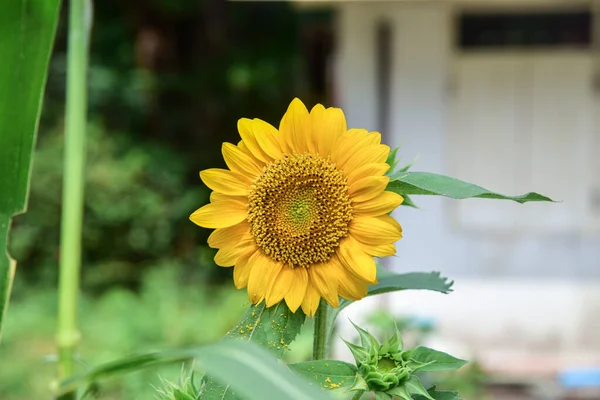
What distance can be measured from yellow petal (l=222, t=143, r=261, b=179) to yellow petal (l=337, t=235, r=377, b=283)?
67 millimetres

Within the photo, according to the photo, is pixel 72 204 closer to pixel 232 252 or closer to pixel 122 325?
pixel 232 252

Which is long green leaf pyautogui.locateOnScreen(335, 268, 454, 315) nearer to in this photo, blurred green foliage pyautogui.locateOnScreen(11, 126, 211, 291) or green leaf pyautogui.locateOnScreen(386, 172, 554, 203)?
green leaf pyautogui.locateOnScreen(386, 172, 554, 203)

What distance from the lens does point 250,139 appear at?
45 cm

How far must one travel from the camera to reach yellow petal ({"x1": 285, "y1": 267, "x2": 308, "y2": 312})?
1.43 ft

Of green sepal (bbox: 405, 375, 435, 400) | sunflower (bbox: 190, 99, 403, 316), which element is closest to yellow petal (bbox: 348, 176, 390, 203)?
sunflower (bbox: 190, 99, 403, 316)

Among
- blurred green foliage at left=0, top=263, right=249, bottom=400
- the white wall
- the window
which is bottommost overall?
blurred green foliage at left=0, top=263, right=249, bottom=400

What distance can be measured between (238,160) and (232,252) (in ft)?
0.17

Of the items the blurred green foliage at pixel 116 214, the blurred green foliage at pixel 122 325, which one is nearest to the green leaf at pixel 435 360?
the blurred green foliage at pixel 122 325

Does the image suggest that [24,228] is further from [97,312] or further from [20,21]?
[20,21]

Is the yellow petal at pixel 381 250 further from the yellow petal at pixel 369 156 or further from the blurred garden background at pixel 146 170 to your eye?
the blurred garden background at pixel 146 170

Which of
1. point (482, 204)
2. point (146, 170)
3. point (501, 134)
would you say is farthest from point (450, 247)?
point (146, 170)

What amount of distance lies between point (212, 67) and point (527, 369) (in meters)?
3.25

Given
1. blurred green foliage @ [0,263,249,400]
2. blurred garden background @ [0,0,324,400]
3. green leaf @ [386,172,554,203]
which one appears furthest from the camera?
blurred garden background @ [0,0,324,400]

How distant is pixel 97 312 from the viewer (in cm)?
452
